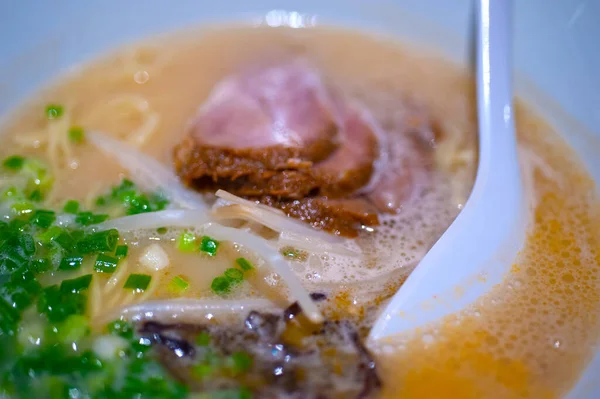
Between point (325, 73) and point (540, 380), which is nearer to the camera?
point (540, 380)

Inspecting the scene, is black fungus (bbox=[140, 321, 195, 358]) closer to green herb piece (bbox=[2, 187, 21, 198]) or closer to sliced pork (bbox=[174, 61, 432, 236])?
sliced pork (bbox=[174, 61, 432, 236])

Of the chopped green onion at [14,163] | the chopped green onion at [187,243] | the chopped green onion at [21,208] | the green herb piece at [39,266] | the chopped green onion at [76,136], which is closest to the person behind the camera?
the green herb piece at [39,266]

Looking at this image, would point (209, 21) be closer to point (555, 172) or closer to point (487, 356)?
point (555, 172)

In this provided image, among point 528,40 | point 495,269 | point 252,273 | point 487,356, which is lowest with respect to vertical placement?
point 252,273

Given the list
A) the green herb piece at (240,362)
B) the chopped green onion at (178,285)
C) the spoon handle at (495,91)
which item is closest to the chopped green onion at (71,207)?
the chopped green onion at (178,285)

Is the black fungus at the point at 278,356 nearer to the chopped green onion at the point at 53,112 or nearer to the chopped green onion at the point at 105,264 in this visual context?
the chopped green onion at the point at 105,264

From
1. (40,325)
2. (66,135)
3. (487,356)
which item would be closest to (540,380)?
(487,356)

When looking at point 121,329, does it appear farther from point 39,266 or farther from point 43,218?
point 43,218
